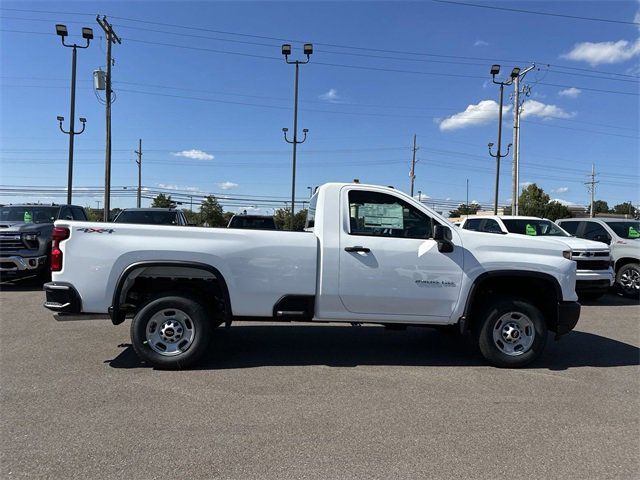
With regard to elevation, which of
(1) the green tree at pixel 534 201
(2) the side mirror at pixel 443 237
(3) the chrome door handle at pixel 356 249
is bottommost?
(3) the chrome door handle at pixel 356 249

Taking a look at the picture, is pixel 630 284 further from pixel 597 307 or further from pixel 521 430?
pixel 521 430

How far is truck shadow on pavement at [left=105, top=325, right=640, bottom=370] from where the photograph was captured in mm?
5840

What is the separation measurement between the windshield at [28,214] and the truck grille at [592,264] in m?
12.8

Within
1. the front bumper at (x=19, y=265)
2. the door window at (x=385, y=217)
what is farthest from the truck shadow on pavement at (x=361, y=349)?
the front bumper at (x=19, y=265)

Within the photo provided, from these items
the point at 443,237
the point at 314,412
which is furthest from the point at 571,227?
the point at 314,412

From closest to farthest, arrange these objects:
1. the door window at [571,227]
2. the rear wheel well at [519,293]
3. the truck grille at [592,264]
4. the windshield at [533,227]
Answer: the rear wheel well at [519,293] < the truck grille at [592,264] < the windshield at [533,227] < the door window at [571,227]

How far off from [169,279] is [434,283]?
9.92ft

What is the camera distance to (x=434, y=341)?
713 cm

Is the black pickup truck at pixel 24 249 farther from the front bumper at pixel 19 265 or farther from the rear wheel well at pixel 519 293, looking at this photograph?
the rear wheel well at pixel 519 293

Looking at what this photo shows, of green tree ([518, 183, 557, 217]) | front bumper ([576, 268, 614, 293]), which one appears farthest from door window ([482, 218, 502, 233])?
green tree ([518, 183, 557, 217])

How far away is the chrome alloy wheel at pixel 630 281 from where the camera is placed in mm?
12031

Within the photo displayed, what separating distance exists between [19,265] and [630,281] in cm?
1455

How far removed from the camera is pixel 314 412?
169 inches

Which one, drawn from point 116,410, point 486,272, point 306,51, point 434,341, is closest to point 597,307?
point 434,341
